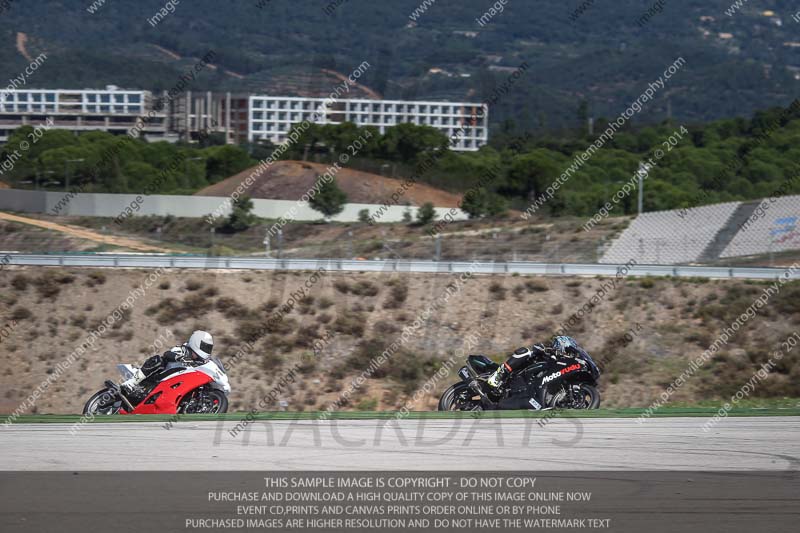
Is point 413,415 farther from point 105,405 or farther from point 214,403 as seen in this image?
point 105,405

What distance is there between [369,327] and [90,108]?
127 meters

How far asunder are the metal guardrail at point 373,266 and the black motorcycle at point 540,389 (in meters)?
20.8

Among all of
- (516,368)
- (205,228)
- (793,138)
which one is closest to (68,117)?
(205,228)

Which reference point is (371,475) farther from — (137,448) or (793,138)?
(793,138)

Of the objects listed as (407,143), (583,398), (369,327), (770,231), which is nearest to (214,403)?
(583,398)

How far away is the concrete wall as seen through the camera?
60.0m

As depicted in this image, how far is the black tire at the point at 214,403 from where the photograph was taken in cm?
1465

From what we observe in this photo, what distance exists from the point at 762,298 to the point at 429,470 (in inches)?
1115

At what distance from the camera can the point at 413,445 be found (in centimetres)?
1055

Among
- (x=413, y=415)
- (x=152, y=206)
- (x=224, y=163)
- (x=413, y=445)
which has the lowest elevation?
(x=224, y=163)

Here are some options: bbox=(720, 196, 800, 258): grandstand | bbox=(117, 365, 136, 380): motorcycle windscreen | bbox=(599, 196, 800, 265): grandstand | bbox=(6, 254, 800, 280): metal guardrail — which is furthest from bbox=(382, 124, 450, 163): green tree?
bbox=(117, 365, 136, 380): motorcycle windscreen

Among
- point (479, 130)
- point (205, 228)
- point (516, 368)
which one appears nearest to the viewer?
point (516, 368)

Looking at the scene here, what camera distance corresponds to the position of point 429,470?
906cm

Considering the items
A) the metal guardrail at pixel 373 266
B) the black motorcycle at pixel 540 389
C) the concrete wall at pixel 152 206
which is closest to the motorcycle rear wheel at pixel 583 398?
the black motorcycle at pixel 540 389
